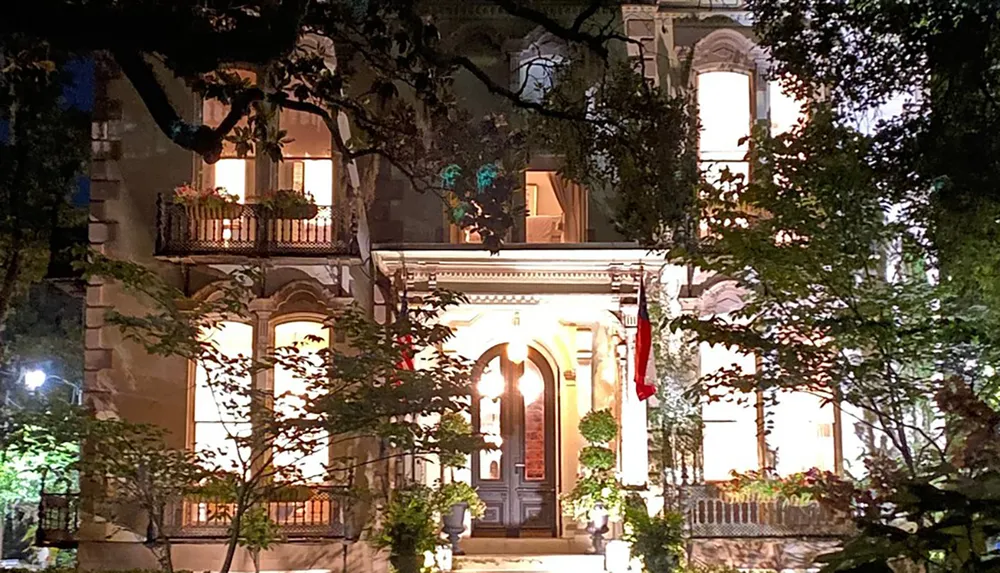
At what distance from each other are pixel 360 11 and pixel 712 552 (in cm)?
824

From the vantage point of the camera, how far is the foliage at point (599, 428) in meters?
13.8

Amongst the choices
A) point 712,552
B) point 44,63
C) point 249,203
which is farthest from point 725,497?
point 44,63

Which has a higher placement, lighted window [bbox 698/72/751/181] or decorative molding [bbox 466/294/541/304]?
lighted window [bbox 698/72/751/181]

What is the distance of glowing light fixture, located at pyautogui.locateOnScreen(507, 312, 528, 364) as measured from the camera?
1416 cm

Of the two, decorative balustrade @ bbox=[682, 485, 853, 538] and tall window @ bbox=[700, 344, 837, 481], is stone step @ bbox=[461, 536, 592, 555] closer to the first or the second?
decorative balustrade @ bbox=[682, 485, 853, 538]

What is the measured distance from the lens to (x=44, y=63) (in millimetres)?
8453

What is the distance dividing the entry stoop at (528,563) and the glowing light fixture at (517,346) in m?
2.67

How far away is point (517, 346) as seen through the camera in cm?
1420

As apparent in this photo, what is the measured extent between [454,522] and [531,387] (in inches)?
111

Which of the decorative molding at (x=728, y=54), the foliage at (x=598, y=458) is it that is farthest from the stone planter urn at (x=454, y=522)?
the decorative molding at (x=728, y=54)

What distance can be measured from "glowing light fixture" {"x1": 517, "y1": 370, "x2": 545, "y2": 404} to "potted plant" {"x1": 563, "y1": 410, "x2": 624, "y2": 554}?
1272mm

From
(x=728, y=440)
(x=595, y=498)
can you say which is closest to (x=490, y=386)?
(x=595, y=498)

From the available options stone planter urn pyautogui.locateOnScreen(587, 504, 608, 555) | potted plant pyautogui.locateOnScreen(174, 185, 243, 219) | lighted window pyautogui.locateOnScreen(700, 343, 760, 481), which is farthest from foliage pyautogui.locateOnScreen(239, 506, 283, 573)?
lighted window pyautogui.locateOnScreen(700, 343, 760, 481)

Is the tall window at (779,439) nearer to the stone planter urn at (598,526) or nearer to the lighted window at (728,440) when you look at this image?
the lighted window at (728,440)
